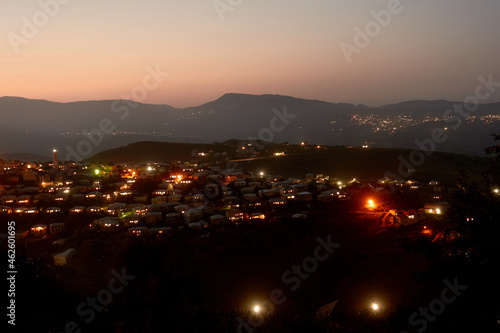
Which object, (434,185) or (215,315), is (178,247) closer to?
(215,315)

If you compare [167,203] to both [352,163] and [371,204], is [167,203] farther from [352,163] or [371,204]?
[352,163]

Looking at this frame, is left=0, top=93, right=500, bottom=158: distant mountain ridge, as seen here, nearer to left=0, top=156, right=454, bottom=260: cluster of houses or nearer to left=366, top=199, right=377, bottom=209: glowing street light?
left=0, top=156, right=454, bottom=260: cluster of houses

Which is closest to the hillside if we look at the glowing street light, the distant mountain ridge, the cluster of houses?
the cluster of houses

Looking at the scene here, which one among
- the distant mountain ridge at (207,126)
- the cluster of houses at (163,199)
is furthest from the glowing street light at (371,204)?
the distant mountain ridge at (207,126)

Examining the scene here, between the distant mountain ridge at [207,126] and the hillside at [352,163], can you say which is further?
the distant mountain ridge at [207,126]

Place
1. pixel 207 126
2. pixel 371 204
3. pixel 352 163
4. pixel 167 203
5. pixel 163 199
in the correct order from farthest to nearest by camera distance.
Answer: pixel 207 126
pixel 352 163
pixel 163 199
pixel 167 203
pixel 371 204

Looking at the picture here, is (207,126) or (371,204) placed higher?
(207,126)

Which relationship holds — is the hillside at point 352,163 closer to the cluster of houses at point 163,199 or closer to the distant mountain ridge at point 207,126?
the cluster of houses at point 163,199

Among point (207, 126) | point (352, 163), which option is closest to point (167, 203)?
point (352, 163)

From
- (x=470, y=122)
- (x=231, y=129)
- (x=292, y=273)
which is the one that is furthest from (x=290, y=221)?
(x=231, y=129)

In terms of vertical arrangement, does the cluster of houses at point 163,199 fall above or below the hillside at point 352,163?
below
